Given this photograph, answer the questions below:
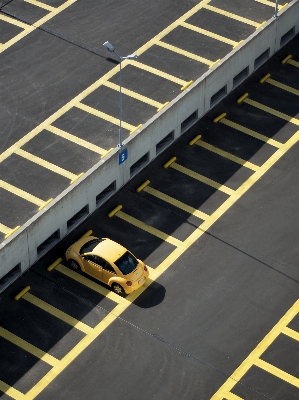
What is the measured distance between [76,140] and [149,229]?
6636 millimetres

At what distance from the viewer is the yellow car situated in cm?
6378

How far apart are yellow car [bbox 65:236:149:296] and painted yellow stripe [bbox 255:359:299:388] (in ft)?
25.4

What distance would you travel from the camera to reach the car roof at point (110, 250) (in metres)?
64.1

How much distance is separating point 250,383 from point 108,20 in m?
28.4

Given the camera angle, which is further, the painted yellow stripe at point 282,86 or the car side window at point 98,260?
the painted yellow stripe at point 282,86

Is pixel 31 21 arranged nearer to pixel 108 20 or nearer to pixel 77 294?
pixel 108 20

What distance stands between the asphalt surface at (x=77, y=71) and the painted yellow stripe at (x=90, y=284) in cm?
345

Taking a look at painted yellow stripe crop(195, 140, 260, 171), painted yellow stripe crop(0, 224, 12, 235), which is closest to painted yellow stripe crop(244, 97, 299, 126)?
painted yellow stripe crop(195, 140, 260, 171)

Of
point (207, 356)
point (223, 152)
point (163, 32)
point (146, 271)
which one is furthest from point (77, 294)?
point (163, 32)

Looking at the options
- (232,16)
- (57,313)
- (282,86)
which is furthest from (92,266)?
(232,16)

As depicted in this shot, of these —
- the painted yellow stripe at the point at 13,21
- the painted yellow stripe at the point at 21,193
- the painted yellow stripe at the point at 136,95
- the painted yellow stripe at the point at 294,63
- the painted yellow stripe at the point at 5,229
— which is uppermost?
the painted yellow stripe at the point at 13,21

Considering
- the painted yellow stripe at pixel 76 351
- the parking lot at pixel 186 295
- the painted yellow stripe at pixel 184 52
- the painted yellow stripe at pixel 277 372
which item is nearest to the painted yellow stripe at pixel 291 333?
the parking lot at pixel 186 295

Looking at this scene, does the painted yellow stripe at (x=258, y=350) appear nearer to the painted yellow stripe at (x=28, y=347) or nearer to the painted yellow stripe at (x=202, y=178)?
the painted yellow stripe at (x=28, y=347)

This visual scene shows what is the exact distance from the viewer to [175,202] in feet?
229
